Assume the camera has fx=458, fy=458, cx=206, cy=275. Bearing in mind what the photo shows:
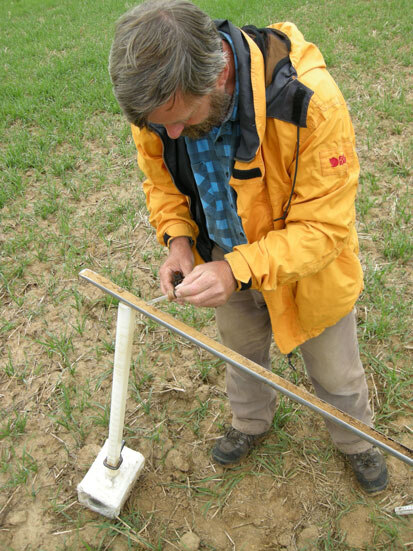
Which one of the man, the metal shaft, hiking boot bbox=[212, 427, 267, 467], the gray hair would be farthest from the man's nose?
hiking boot bbox=[212, 427, 267, 467]

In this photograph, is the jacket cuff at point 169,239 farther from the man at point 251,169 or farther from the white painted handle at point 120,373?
the white painted handle at point 120,373

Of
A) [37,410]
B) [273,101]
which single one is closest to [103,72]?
[37,410]

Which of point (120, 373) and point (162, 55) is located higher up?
point (162, 55)

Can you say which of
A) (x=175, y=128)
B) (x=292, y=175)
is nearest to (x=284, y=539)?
(x=292, y=175)

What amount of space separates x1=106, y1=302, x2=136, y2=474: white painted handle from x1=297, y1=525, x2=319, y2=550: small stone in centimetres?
88

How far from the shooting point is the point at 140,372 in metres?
2.68

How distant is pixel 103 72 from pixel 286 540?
5.90 meters

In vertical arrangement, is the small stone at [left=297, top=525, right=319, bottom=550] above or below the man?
below

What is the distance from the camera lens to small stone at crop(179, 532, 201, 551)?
2.00 metres

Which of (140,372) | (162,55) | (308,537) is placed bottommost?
(308,537)

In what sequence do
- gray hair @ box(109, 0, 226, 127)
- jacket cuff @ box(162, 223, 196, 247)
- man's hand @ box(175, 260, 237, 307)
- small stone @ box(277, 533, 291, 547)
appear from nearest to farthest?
1. gray hair @ box(109, 0, 226, 127)
2. man's hand @ box(175, 260, 237, 307)
3. jacket cuff @ box(162, 223, 196, 247)
4. small stone @ box(277, 533, 291, 547)

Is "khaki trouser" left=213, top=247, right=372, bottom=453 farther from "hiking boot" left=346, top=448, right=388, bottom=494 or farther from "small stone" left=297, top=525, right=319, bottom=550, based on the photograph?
"small stone" left=297, top=525, right=319, bottom=550

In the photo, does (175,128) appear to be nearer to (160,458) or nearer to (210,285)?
(210,285)

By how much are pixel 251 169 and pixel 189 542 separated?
1.63m
